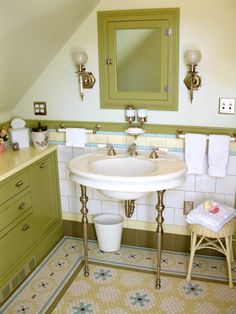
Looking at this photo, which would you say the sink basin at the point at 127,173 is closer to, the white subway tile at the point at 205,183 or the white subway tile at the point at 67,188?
the white subway tile at the point at 205,183

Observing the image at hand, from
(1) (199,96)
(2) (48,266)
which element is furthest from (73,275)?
(1) (199,96)

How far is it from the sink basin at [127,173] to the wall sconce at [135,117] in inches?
7.2

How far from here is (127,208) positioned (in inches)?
115

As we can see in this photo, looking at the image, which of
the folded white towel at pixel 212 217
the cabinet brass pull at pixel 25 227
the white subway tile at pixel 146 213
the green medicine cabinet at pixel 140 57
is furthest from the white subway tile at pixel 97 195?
the folded white towel at pixel 212 217

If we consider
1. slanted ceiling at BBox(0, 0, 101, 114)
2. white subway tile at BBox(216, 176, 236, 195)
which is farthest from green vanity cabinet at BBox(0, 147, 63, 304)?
white subway tile at BBox(216, 176, 236, 195)

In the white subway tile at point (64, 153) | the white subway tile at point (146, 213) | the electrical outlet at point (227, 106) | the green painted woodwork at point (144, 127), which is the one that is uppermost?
the electrical outlet at point (227, 106)

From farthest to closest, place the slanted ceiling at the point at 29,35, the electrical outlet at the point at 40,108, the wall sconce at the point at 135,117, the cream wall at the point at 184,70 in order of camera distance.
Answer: the electrical outlet at the point at 40,108, the wall sconce at the point at 135,117, the cream wall at the point at 184,70, the slanted ceiling at the point at 29,35

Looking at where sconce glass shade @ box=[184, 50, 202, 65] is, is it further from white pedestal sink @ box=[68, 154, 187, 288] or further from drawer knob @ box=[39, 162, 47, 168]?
drawer knob @ box=[39, 162, 47, 168]

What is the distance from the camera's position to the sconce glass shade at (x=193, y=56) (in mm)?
2519

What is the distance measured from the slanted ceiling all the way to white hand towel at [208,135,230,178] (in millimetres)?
1234

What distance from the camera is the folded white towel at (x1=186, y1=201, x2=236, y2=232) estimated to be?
8.14 feet

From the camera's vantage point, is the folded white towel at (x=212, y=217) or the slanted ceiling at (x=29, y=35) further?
the folded white towel at (x=212, y=217)

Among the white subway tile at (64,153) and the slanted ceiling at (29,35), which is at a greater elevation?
the slanted ceiling at (29,35)

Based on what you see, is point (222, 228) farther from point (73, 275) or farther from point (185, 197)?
point (73, 275)
